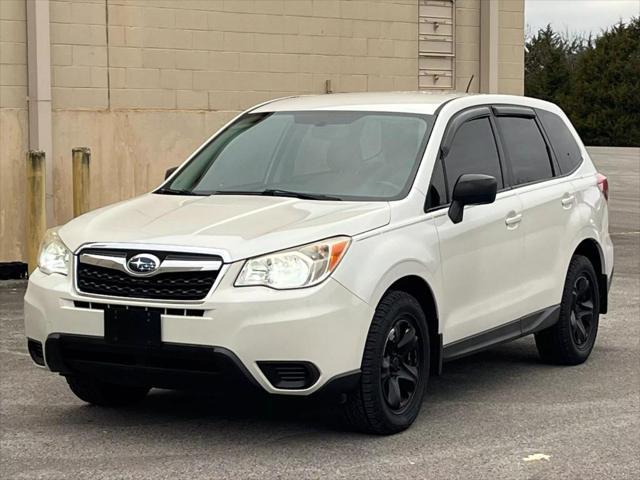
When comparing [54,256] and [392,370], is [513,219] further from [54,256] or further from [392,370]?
[54,256]

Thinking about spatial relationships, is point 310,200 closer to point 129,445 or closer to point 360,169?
point 360,169

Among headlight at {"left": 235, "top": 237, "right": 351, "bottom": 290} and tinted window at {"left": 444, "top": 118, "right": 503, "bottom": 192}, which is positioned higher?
tinted window at {"left": 444, "top": 118, "right": 503, "bottom": 192}

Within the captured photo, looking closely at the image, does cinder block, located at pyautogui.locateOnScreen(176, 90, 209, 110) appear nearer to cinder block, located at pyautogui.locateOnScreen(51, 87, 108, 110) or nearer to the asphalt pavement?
cinder block, located at pyautogui.locateOnScreen(51, 87, 108, 110)

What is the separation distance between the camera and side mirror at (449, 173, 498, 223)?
7152 mm

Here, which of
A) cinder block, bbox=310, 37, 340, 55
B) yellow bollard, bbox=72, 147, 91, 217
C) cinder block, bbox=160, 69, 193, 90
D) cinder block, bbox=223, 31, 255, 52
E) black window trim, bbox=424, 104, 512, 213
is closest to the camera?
black window trim, bbox=424, 104, 512, 213

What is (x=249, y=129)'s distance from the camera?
26.5 ft

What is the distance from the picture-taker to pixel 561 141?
892 cm

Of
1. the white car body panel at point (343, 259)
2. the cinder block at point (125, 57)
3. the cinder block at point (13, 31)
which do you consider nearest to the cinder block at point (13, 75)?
the cinder block at point (13, 31)

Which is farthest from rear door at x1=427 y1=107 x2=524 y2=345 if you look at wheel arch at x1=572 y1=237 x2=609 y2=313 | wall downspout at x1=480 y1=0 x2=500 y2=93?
wall downspout at x1=480 y1=0 x2=500 y2=93

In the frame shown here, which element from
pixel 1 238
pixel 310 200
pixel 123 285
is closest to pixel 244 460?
pixel 123 285

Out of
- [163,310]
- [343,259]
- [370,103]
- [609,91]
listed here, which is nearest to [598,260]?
[370,103]

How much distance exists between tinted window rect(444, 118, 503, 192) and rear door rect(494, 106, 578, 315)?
6.3 inches

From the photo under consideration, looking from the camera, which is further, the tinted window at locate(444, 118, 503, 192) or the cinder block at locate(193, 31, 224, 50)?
the cinder block at locate(193, 31, 224, 50)

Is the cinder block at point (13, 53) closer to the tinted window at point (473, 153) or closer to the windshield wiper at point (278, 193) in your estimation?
the windshield wiper at point (278, 193)
